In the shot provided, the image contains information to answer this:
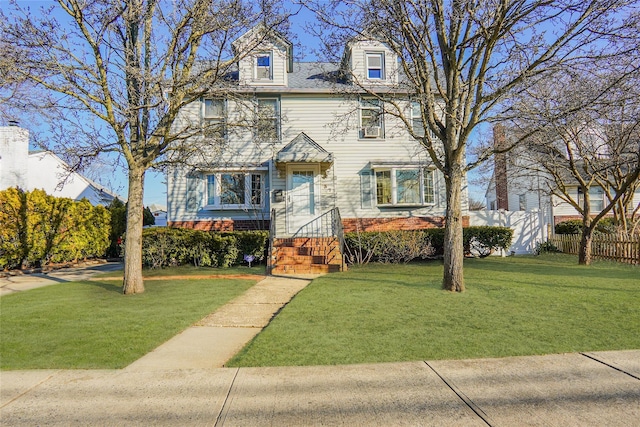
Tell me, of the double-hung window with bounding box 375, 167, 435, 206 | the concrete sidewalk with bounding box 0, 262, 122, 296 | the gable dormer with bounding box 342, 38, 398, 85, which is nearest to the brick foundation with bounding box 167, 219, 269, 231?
the concrete sidewalk with bounding box 0, 262, 122, 296

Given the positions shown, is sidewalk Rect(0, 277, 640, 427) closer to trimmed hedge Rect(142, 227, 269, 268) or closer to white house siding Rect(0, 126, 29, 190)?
trimmed hedge Rect(142, 227, 269, 268)

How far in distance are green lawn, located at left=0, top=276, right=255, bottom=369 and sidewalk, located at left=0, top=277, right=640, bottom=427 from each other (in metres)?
0.42

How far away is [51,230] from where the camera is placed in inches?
502

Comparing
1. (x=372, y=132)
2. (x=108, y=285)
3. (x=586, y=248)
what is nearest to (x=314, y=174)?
(x=372, y=132)

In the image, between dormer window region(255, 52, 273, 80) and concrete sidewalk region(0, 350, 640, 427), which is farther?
dormer window region(255, 52, 273, 80)

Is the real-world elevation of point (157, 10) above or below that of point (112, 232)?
above

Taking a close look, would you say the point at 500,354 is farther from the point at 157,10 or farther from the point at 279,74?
the point at 279,74

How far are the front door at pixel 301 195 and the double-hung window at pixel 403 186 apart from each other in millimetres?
2559

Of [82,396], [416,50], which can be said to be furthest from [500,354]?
[416,50]

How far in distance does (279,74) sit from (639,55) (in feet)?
36.7

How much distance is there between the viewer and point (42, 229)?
12.4 m

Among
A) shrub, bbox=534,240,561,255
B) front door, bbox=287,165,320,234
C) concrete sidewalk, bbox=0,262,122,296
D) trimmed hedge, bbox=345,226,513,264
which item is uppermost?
front door, bbox=287,165,320,234

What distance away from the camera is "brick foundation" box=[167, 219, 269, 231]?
46.6 feet

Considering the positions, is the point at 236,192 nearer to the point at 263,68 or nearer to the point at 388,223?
the point at 263,68
